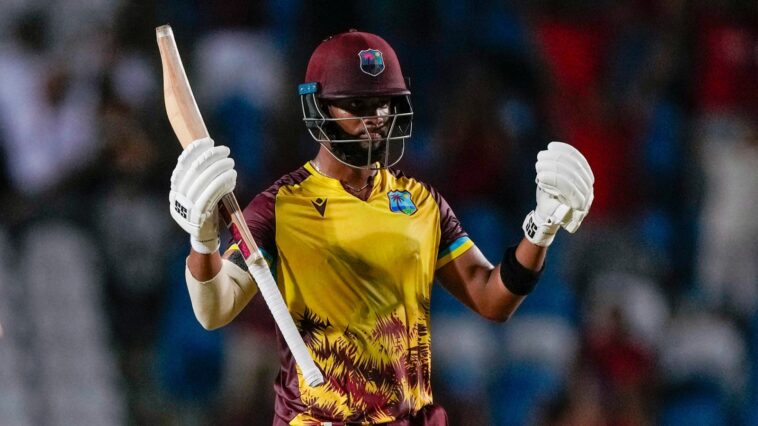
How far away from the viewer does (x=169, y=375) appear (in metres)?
4.29

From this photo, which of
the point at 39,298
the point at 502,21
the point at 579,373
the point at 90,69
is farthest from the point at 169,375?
the point at 502,21

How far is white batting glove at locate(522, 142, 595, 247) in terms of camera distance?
8.95 ft

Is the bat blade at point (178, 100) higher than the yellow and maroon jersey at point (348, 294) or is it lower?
higher

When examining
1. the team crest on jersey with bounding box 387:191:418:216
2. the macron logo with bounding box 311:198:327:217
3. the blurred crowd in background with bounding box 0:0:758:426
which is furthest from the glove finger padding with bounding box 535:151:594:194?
the blurred crowd in background with bounding box 0:0:758:426

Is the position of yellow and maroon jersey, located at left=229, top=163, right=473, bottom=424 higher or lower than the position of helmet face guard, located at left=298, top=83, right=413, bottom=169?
lower

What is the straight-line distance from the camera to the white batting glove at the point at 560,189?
2727mm

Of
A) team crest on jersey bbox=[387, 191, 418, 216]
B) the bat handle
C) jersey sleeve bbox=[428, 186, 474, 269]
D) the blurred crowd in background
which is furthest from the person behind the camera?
the blurred crowd in background

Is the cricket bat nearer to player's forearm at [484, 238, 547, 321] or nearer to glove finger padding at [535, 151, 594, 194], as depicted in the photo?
player's forearm at [484, 238, 547, 321]

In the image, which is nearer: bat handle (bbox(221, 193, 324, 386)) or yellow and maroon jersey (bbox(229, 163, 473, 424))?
bat handle (bbox(221, 193, 324, 386))

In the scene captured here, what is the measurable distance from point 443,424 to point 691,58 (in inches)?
103

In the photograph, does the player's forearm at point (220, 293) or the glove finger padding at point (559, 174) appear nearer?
the player's forearm at point (220, 293)

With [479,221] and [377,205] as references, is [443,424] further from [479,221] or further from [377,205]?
[479,221]

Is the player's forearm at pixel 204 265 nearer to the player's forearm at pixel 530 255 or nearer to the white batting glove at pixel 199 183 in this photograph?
the white batting glove at pixel 199 183

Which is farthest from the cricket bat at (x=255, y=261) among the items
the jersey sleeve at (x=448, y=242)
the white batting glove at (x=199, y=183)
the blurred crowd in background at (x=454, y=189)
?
the blurred crowd in background at (x=454, y=189)
